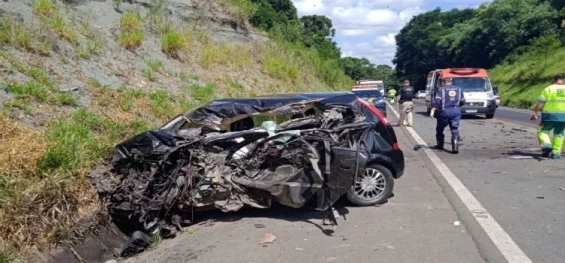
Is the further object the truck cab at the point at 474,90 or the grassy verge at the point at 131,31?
the truck cab at the point at 474,90

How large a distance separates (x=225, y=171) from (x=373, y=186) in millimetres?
2010

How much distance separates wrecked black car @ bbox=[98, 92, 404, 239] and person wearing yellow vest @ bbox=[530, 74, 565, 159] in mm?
4916

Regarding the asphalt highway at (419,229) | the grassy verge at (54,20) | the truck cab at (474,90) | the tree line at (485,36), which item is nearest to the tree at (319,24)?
the tree line at (485,36)

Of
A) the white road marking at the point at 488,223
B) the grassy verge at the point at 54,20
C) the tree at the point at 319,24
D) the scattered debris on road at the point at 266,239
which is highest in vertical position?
the tree at the point at 319,24

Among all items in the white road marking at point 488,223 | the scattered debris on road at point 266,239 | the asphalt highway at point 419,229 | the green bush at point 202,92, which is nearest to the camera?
the white road marking at point 488,223

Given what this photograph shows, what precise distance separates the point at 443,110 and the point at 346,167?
5931 mm

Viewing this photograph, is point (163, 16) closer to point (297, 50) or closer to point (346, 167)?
point (346, 167)

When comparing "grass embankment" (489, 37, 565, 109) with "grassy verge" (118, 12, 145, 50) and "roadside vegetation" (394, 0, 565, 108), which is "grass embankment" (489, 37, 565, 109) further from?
"grassy verge" (118, 12, 145, 50)

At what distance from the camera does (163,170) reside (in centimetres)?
668

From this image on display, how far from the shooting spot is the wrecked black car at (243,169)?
6.57 meters

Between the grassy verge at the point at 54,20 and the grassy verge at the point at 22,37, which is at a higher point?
the grassy verge at the point at 54,20

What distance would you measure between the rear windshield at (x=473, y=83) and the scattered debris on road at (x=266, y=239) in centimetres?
1880

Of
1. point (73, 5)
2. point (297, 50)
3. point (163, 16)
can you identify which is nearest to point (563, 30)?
point (297, 50)

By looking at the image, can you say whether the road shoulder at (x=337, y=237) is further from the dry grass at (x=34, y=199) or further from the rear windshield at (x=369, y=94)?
the rear windshield at (x=369, y=94)
